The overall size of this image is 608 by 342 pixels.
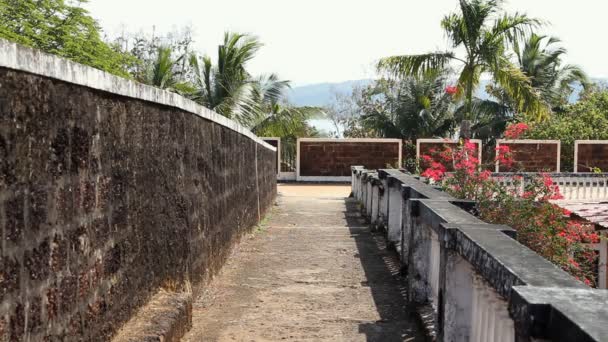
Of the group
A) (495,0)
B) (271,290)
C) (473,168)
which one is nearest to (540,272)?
(271,290)

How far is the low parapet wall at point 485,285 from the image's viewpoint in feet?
7.36

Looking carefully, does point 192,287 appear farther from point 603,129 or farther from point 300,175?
point 603,129

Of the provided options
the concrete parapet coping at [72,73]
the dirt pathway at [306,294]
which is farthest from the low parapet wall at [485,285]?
the concrete parapet coping at [72,73]

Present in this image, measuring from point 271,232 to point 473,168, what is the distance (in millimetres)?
3684

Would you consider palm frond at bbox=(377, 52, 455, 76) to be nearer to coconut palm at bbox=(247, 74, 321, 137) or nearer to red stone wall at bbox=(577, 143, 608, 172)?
coconut palm at bbox=(247, 74, 321, 137)

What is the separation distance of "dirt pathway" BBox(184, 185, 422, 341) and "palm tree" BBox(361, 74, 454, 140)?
21.8 metres

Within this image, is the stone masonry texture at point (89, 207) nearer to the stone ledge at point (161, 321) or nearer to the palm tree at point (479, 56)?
the stone ledge at point (161, 321)

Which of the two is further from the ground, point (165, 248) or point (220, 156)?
point (220, 156)

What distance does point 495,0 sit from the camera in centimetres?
2186

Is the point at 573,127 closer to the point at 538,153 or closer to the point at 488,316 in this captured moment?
the point at 538,153

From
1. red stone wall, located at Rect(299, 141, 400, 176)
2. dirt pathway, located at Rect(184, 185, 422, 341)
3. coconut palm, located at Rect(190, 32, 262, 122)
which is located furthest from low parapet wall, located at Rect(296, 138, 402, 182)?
dirt pathway, located at Rect(184, 185, 422, 341)

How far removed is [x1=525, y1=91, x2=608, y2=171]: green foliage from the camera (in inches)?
1229

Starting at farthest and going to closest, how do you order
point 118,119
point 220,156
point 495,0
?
1. point 495,0
2. point 220,156
3. point 118,119

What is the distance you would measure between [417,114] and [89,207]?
2894 cm
